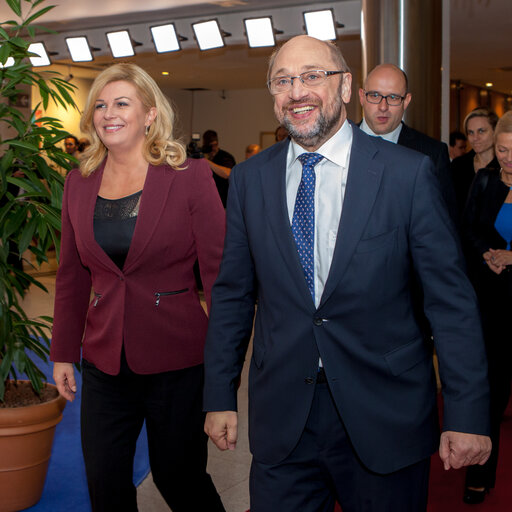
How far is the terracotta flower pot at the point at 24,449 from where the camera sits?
3105 mm

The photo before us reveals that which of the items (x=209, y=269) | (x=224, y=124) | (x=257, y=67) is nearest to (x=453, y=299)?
(x=209, y=269)

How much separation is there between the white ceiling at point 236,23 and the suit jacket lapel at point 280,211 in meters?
6.98

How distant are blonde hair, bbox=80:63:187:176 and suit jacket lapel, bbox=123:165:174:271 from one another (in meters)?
0.04

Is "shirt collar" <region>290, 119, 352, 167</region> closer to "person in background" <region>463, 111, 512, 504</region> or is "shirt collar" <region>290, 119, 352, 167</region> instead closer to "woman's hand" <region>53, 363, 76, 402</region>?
"woman's hand" <region>53, 363, 76, 402</region>

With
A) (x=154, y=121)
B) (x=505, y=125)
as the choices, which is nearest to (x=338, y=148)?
(x=154, y=121)

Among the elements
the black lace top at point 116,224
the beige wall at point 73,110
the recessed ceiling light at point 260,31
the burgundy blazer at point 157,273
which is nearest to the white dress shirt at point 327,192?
the burgundy blazer at point 157,273

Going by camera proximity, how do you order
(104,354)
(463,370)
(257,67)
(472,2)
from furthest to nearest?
1. (257,67)
2. (472,2)
3. (104,354)
4. (463,370)

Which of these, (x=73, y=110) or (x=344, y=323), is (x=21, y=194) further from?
(x=73, y=110)

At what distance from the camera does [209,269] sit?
2.33 metres

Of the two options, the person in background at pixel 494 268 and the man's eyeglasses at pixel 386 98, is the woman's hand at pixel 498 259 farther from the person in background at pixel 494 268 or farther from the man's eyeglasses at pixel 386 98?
the man's eyeglasses at pixel 386 98

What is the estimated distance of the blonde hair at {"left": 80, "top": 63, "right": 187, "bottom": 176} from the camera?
7.77ft

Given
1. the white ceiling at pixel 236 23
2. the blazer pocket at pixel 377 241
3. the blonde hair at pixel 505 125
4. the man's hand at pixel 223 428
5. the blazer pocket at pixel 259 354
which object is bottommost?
the man's hand at pixel 223 428

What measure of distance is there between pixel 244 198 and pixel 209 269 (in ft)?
1.45

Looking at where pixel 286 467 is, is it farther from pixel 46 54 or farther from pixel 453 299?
pixel 46 54
